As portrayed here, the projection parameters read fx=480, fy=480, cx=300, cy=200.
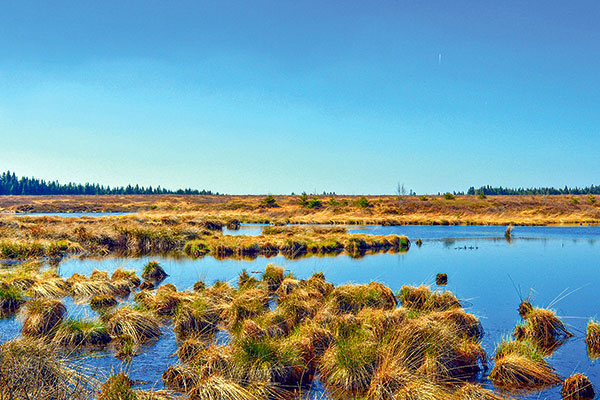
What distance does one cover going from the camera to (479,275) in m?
24.1

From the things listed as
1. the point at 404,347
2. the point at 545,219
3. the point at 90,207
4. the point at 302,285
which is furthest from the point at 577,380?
the point at 90,207

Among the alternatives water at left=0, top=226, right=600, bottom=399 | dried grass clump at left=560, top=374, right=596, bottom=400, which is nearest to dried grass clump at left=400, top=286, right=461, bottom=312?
water at left=0, top=226, right=600, bottom=399

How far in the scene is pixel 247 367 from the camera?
9742 millimetres

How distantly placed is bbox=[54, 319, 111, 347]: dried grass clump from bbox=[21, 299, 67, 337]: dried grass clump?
310 mm

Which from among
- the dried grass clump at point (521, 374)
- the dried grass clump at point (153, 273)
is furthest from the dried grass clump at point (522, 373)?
the dried grass clump at point (153, 273)


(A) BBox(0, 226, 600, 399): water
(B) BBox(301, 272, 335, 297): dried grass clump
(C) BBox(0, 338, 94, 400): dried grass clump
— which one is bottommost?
(A) BBox(0, 226, 600, 399): water

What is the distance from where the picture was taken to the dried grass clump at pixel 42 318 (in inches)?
507

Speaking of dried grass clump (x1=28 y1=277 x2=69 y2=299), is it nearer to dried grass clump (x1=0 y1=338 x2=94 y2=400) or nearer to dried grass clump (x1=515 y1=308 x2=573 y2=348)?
dried grass clump (x1=0 y1=338 x2=94 y2=400)

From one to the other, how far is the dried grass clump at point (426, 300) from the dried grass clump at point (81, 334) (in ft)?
30.8

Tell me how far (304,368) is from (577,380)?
5508mm

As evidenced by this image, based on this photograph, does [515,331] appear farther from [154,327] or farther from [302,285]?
[154,327]

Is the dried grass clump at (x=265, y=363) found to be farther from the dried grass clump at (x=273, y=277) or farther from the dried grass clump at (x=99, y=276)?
the dried grass clump at (x=99, y=276)

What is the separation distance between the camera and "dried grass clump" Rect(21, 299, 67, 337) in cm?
1288

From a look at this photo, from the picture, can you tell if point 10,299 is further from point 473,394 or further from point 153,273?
point 473,394
